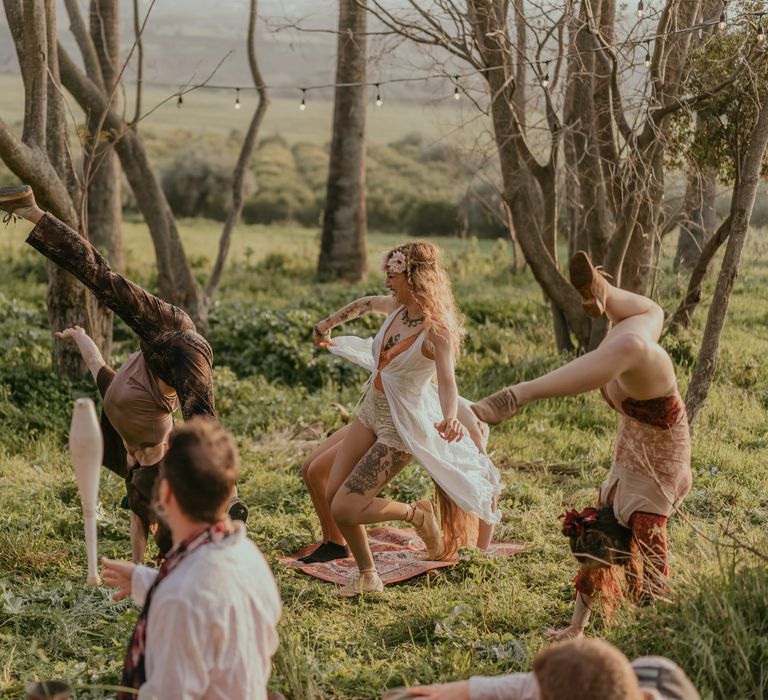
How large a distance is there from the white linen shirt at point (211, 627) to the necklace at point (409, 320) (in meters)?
2.90

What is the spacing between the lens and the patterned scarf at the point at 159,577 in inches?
108

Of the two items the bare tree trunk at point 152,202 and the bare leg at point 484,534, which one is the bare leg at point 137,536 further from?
the bare tree trunk at point 152,202

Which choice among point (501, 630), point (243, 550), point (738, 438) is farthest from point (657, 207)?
point (243, 550)

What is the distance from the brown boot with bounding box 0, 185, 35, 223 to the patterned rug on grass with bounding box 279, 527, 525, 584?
2.59 m

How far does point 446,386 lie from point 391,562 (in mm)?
1494

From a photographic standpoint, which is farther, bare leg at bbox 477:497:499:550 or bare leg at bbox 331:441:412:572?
bare leg at bbox 477:497:499:550

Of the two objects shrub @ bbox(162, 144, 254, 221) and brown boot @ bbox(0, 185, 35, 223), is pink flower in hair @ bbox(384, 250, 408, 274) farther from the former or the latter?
shrub @ bbox(162, 144, 254, 221)

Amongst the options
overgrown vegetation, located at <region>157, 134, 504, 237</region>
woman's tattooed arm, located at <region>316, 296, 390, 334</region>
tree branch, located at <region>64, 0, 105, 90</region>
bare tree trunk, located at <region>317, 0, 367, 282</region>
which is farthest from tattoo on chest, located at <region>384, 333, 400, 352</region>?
overgrown vegetation, located at <region>157, 134, 504, 237</region>

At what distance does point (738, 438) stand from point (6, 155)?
6.14 meters

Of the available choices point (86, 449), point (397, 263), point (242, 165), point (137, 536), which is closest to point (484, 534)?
point (397, 263)

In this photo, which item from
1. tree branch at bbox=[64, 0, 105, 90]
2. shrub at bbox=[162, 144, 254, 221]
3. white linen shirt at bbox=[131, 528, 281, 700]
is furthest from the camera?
shrub at bbox=[162, 144, 254, 221]

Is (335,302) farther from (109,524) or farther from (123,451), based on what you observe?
(123,451)

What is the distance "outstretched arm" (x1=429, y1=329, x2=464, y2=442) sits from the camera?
5023mm

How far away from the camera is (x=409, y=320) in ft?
18.5
